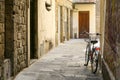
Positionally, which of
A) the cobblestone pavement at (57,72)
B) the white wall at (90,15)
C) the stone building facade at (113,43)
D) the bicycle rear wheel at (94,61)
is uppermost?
the white wall at (90,15)

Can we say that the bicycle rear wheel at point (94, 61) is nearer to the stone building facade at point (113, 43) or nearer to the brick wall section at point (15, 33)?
the stone building facade at point (113, 43)

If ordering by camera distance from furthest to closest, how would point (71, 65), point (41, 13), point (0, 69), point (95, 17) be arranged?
point (95, 17), point (41, 13), point (71, 65), point (0, 69)

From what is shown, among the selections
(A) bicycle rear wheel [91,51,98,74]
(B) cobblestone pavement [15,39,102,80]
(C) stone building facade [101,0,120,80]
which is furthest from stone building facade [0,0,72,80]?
(C) stone building facade [101,0,120,80]

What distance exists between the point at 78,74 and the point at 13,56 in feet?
5.95

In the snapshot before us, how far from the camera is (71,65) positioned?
1050 cm

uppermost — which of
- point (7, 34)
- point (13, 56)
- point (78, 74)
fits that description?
point (7, 34)

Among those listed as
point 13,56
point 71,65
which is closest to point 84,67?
point 71,65

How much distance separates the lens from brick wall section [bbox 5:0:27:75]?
26.2 feet

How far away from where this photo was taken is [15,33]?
820cm

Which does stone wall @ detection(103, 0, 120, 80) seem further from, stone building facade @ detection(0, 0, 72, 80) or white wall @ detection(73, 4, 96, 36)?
white wall @ detection(73, 4, 96, 36)

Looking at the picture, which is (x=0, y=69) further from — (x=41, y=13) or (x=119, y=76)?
(x=41, y=13)

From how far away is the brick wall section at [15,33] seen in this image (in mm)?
7996

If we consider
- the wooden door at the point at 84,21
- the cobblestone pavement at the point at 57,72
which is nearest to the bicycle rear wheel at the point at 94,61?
the cobblestone pavement at the point at 57,72

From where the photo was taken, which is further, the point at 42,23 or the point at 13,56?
the point at 42,23
